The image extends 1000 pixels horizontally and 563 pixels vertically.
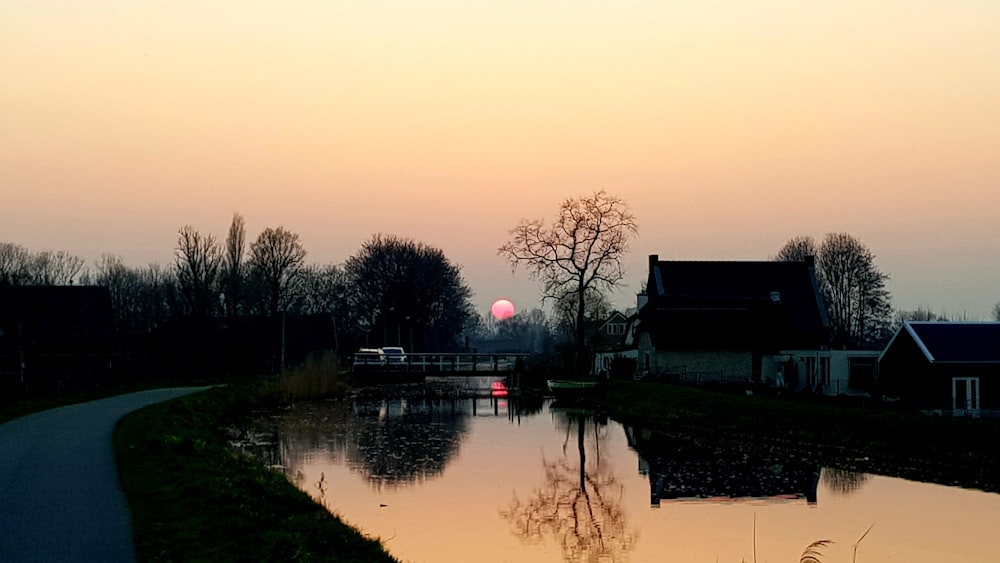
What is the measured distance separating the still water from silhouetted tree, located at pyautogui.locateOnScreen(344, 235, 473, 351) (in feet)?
205

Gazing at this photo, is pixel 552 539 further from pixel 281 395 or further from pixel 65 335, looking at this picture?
pixel 65 335

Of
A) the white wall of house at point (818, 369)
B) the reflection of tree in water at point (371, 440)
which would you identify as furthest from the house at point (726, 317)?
the reflection of tree in water at point (371, 440)

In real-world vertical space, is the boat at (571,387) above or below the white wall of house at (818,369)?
below

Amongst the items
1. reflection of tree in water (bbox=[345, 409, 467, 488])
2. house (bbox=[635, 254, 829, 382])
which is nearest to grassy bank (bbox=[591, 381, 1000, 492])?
reflection of tree in water (bbox=[345, 409, 467, 488])

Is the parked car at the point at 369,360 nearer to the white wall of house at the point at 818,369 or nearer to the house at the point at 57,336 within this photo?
the house at the point at 57,336

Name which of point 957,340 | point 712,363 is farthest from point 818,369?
point 957,340

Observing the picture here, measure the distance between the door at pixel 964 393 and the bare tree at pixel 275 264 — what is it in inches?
2382

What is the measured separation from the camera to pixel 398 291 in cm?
9538

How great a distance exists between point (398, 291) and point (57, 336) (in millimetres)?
39908

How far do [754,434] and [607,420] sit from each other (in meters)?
9.24

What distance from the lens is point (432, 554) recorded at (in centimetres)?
1441

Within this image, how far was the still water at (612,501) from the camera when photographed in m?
15.0

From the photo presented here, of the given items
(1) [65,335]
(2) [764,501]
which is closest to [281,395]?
(1) [65,335]

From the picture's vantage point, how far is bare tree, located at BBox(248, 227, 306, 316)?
285 ft
